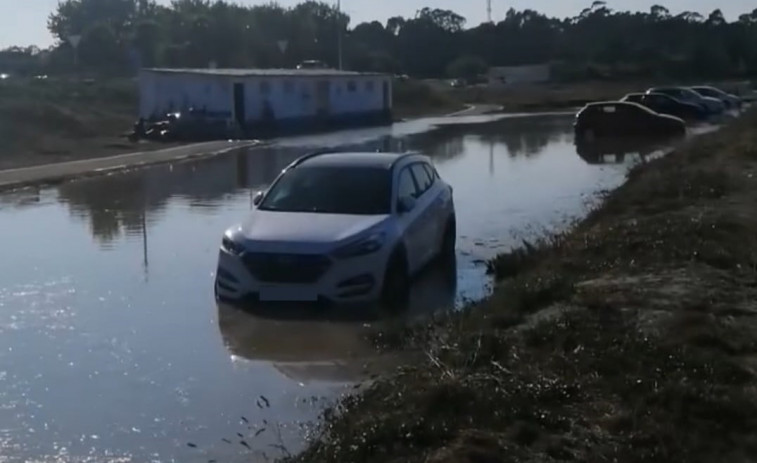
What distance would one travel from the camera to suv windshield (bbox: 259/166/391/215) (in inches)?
513

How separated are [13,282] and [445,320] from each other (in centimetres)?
584

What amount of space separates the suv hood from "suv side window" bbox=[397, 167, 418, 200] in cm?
83

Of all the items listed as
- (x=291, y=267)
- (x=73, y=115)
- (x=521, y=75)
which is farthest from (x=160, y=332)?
(x=521, y=75)

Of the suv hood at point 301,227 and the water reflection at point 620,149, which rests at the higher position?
the suv hood at point 301,227

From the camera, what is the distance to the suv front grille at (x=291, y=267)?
11781 mm

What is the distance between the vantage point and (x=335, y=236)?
11992 mm

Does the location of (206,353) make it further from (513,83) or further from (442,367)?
(513,83)

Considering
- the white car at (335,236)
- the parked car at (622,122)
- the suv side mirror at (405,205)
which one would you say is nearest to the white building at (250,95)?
the parked car at (622,122)

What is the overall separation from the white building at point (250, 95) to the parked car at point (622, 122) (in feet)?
49.9

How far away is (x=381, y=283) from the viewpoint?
12133 millimetres

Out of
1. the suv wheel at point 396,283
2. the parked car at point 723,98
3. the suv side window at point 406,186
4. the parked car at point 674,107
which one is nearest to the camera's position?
the suv wheel at point 396,283

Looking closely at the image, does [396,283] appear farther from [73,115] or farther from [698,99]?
[73,115]

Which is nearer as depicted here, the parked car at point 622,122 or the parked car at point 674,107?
the parked car at point 622,122

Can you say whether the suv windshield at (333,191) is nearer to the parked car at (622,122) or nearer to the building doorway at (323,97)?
the parked car at (622,122)
